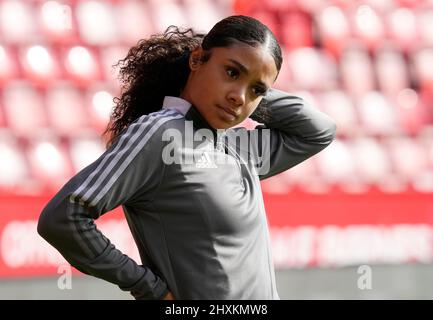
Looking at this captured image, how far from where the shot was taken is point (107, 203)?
1.66 metres

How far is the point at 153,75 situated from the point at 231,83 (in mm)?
201

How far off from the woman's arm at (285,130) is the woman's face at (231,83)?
0.19 m

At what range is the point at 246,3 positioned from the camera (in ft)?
13.0

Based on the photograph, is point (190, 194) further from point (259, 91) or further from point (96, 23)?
point (96, 23)

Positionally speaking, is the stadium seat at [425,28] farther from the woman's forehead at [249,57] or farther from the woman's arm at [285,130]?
the woman's forehead at [249,57]

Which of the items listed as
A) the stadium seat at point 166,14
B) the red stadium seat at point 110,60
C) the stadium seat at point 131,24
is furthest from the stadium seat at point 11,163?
the stadium seat at point 166,14

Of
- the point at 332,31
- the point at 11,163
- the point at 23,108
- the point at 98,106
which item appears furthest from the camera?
the point at 332,31

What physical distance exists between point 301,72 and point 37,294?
1.38 metres

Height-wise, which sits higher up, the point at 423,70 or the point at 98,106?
the point at 423,70

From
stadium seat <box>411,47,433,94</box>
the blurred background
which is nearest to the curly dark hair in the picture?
the blurred background

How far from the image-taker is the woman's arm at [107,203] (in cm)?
165

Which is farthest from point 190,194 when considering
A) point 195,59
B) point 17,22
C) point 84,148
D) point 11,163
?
point 17,22

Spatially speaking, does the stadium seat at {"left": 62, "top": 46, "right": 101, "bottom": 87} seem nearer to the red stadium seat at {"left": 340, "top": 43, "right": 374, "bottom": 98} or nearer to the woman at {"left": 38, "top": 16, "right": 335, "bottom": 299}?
the red stadium seat at {"left": 340, "top": 43, "right": 374, "bottom": 98}

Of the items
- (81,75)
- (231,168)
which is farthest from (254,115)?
(81,75)
